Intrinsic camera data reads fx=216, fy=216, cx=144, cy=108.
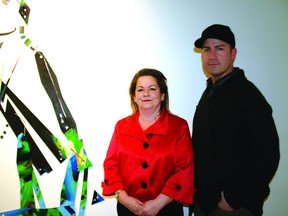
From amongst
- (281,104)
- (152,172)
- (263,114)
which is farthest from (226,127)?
(281,104)

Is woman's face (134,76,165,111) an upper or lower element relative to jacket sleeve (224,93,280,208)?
upper

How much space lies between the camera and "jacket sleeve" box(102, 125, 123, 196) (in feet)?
4.38

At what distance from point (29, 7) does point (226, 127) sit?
1.63m

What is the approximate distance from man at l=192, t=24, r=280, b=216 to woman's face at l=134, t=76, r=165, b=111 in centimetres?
30

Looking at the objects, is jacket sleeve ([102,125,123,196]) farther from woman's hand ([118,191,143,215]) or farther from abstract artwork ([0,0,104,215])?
abstract artwork ([0,0,104,215])

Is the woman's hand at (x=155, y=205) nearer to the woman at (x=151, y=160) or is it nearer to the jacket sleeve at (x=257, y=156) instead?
the woman at (x=151, y=160)

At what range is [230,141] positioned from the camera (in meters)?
1.21

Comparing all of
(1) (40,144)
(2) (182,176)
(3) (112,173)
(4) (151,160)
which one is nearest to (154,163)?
(4) (151,160)

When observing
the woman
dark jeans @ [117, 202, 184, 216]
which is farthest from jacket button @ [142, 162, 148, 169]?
dark jeans @ [117, 202, 184, 216]

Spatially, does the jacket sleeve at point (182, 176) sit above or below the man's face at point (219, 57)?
below

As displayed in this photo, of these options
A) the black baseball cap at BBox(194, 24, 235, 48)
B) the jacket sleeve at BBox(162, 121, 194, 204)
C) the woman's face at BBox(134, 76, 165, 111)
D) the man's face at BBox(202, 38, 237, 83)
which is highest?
the black baseball cap at BBox(194, 24, 235, 48)

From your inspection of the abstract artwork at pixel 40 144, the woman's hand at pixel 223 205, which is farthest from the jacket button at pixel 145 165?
the abstract artwork at pixel 40 144

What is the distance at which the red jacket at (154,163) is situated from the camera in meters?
1.26

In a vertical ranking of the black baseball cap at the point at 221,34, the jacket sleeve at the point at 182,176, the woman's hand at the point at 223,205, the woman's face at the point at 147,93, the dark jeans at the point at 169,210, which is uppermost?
the black baseball cap at the point at 221,34
